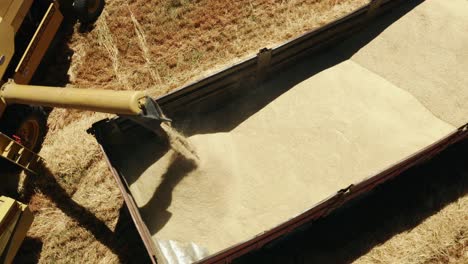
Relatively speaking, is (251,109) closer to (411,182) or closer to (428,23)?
(411,182)

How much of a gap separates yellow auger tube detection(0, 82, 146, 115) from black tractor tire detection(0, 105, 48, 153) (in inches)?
64.7

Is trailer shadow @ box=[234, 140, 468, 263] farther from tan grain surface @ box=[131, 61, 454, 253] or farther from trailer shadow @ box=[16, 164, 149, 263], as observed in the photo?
trailer shadow @ box=[16, 164, 149, 263]

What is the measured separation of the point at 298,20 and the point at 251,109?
10.5 ft

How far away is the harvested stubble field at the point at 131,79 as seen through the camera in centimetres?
620

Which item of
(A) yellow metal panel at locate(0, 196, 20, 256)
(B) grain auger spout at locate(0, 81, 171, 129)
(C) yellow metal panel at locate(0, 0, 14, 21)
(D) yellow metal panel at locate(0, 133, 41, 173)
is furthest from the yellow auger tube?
(C) yellow metal panel at locate(0, 0, 14, 21)

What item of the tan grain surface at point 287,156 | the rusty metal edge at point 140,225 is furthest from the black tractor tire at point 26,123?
the tan grain surface at point 287,156

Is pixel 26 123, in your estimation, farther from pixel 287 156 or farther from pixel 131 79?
pixel 287 156

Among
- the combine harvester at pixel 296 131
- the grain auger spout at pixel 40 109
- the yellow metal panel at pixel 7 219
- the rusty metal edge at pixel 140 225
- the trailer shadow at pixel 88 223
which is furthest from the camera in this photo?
the trailer shadow at pixel 88 223

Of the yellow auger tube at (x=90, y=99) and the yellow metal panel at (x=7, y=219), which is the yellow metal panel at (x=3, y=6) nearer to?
the yellow auger tube at (x=90, y=99)

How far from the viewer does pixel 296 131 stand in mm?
6309

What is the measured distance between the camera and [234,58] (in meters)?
8.55

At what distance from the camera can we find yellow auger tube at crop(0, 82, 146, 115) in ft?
15.8

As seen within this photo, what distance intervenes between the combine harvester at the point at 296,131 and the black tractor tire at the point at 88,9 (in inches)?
178

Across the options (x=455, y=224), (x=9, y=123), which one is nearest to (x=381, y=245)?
(x=455, y=224)
